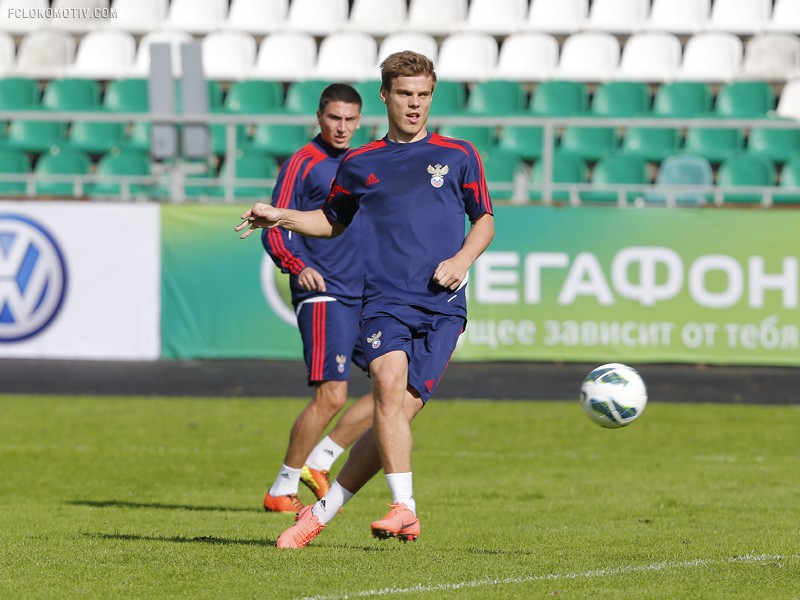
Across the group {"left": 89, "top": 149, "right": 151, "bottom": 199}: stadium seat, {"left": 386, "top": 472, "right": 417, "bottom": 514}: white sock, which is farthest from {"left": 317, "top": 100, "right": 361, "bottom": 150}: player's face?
{"left": 89, "top": 149, "right": 151, "bottom": 199}: stadium seat

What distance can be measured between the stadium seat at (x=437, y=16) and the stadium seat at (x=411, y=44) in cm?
32

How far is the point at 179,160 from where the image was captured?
1725 cm

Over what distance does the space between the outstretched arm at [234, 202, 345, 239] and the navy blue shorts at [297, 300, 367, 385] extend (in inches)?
69.7

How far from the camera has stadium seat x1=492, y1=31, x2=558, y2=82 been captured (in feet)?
76.7

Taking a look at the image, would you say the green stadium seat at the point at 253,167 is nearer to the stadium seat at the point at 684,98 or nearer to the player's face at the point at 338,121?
the stadium seat at the point at 684,98

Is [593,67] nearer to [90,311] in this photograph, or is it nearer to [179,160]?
[179,160]

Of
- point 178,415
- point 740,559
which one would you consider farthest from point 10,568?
point 178,415

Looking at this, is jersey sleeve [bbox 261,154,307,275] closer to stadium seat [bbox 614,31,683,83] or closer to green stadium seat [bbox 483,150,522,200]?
green stadium seat [bbox 483,150,522,200]

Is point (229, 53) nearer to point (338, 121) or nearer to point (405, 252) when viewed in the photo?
point (338, 121)

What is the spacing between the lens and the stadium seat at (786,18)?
2356 centimetres

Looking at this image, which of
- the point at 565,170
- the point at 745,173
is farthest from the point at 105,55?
the point at 745,173

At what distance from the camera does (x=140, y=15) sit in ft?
82.5

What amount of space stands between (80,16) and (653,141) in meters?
10.9

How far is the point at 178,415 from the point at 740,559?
312 inches
